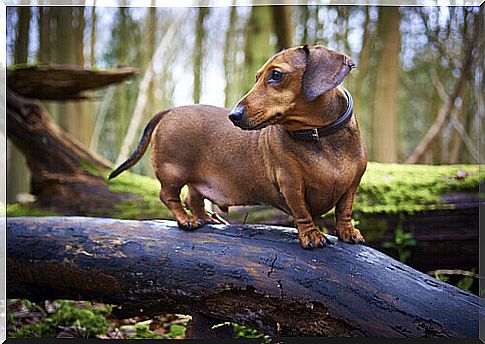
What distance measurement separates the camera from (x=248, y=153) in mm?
3021

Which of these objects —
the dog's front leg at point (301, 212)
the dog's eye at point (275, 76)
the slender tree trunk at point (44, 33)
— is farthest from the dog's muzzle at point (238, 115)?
the slender tree trunk at point (44, 33)

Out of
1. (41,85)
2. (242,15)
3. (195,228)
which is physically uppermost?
(242,15)

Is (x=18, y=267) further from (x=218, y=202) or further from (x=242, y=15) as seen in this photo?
(x=242, y=15)

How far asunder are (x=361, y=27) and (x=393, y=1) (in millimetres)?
779

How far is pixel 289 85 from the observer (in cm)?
269

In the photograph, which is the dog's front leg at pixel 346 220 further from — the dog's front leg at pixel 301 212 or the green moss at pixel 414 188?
the green moss at pixel 414 188

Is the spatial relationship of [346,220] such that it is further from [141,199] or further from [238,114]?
[141,199]

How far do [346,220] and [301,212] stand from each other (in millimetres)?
284

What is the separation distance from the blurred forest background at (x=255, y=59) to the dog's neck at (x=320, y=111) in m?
1.26

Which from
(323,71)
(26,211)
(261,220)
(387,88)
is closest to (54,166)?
(26,211)

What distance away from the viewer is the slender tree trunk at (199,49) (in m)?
4.28

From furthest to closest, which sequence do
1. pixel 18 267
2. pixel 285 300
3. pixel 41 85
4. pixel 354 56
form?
pixel 354 56 → pixel 41 85 → pixel 18 267 → pixel 285 300

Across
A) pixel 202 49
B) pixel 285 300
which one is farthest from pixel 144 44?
pixel 285 300

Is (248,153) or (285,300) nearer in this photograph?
(285,300)
